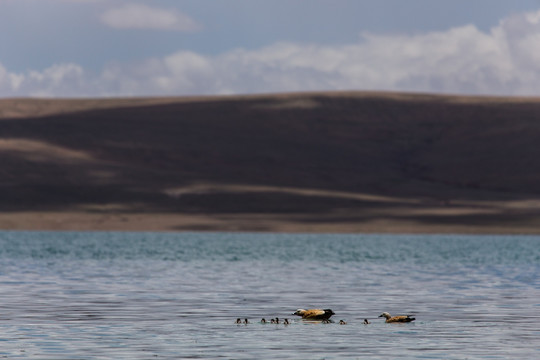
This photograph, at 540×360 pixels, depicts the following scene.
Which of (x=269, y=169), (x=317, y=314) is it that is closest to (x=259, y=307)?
(x=317, y=314)

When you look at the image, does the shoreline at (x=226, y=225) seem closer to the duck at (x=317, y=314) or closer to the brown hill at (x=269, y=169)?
the brown hill at (x=269, y=169)

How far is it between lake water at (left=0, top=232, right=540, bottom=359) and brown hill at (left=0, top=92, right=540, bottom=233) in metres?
66.1

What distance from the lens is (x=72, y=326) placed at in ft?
93.0

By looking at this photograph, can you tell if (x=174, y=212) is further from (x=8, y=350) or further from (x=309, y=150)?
(x=8, y=350)

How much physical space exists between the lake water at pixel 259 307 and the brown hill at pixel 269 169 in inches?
2601

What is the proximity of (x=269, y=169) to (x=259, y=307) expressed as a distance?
127 metres

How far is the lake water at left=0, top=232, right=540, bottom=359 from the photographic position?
2453cm

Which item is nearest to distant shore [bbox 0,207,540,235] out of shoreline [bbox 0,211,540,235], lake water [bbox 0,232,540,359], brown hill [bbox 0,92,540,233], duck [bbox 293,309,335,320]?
shoreline [bbox 0,211,540,235]

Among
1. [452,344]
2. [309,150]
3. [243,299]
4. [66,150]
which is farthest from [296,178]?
[452,344]

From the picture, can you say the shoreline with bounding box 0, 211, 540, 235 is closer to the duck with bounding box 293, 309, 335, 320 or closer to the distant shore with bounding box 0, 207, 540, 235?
the distant shore with bounding box 0, 207, 540, 235

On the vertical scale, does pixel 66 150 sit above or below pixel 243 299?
above

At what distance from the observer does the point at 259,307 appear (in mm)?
34438

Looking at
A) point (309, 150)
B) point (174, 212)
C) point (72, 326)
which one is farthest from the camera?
point (309, 150)

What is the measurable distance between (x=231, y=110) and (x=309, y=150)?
1050 inches
